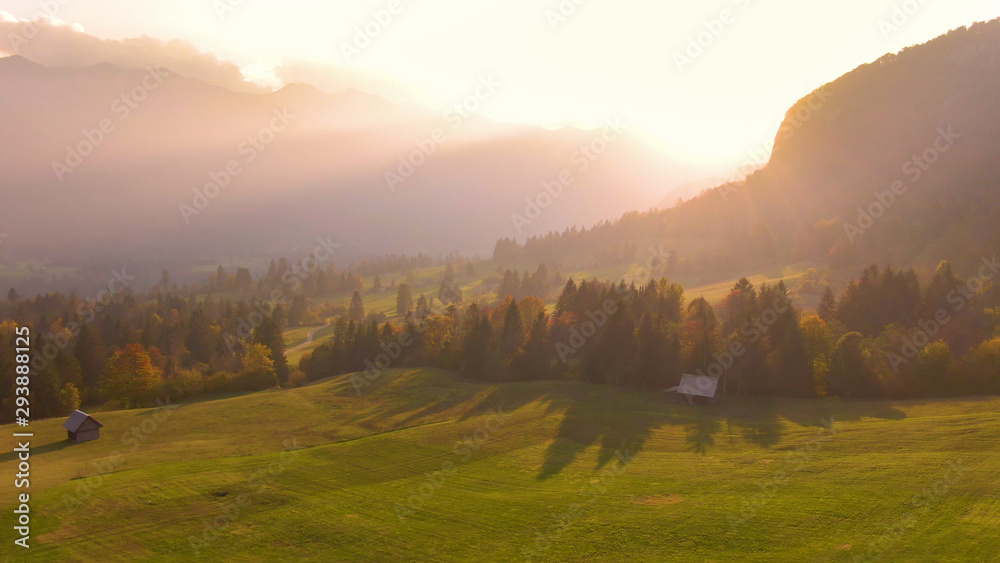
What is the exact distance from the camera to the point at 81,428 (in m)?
57.5

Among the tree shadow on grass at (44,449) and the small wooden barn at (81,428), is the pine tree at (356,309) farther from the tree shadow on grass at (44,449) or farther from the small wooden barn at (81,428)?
the tree shadow on grass at (44,449)

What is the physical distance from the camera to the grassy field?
33812 millimetres

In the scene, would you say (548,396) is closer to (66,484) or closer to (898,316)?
(66,484)

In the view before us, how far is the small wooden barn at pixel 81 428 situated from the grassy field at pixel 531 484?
1.59 meters

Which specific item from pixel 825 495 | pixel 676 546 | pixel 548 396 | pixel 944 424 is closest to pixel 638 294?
pixel 548 396

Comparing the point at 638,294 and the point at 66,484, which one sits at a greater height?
the point at 638,294

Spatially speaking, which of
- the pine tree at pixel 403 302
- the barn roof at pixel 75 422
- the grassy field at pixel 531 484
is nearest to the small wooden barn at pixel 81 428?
the barn roof at pixel 75 422

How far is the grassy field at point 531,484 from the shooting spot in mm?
33812

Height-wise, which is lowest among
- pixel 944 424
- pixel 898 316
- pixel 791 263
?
pixel 944 424

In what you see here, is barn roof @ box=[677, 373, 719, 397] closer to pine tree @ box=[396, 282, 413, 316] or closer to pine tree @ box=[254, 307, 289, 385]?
pine tree @ box=[254, 307, 289, 385]

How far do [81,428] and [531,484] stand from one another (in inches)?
1908

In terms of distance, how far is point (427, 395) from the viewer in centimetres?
8112

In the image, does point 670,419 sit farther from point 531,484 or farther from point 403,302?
point 403,302

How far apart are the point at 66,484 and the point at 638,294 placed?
86.0m
